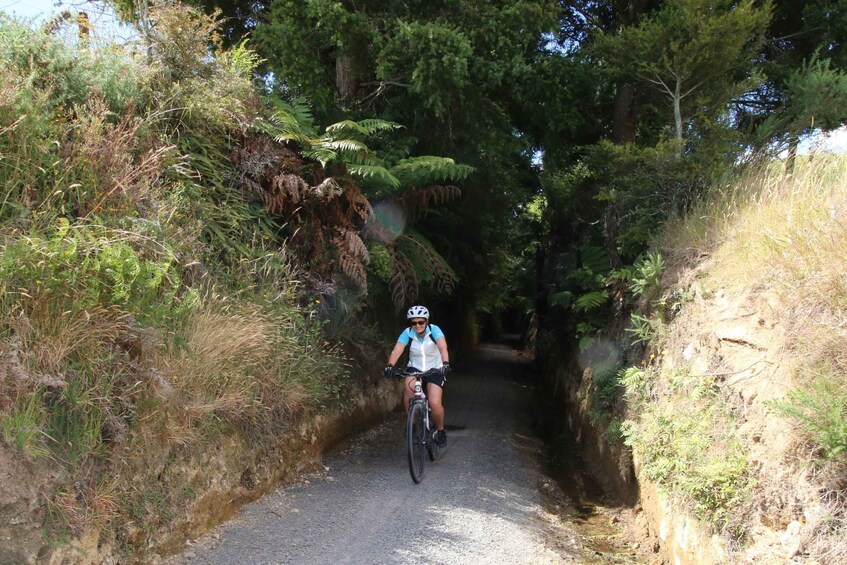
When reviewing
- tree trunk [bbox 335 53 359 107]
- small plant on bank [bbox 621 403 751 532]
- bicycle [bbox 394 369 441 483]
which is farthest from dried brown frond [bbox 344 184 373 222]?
small plant on bank [bbox 621 403 751 532]

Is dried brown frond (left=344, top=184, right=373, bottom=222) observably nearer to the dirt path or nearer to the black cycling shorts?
the black cycling shorts

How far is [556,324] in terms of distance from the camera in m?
14.1

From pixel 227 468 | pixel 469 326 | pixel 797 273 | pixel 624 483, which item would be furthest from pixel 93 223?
pixel 469 326

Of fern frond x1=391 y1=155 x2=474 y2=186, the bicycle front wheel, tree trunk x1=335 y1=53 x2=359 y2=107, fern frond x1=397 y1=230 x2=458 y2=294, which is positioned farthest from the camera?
tree trunk x1=335 y1=53 x2=359 y2=107

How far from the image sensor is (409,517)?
549 cm

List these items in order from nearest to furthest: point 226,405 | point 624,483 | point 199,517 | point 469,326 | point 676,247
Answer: point 199,517, point 226,405, point 624,483, point 676,247, point 469,326

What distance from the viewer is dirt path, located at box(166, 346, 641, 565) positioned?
4.66 meters

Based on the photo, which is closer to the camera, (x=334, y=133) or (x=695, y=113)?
(x=334, y=133)

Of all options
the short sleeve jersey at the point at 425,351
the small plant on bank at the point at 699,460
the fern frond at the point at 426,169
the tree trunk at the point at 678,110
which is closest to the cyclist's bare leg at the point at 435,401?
the short sleeve jersey at the point at 425,351

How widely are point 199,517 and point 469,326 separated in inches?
716

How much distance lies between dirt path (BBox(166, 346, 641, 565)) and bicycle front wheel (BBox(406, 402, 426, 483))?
0.57 feet

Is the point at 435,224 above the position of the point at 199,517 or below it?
above

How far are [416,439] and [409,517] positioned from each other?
129cm

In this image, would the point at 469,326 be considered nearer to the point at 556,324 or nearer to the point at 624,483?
the point at 556,324
